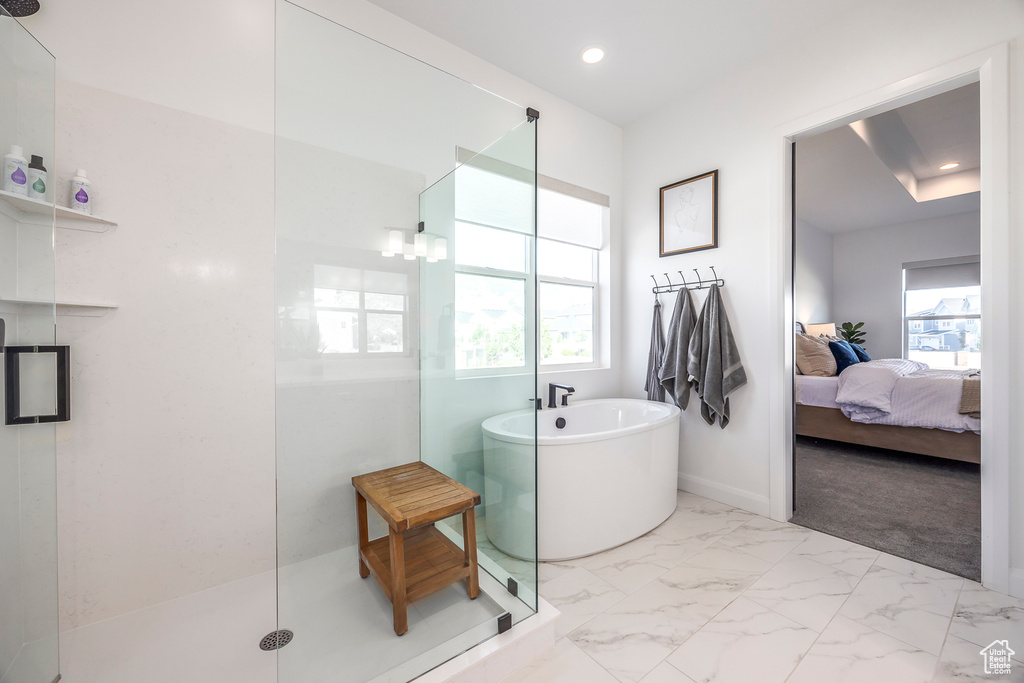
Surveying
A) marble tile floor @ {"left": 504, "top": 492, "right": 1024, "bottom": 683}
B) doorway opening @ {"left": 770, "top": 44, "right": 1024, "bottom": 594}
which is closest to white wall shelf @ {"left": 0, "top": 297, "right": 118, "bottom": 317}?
marble tile floor @ {"left": 504, "top": 492, "right": 1024, "bottom": 683}

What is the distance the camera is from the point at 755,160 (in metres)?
2.51

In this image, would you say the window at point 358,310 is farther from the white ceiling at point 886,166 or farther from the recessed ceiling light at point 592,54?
the white ceiling at point 886,166

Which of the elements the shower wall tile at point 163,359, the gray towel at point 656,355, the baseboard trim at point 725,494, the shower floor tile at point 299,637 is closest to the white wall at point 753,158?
the baseboard trim at point 725,494

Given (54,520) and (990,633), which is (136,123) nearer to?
(54,520)

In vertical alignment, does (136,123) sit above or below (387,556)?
above

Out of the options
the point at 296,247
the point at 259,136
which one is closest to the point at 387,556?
the point at 296,247

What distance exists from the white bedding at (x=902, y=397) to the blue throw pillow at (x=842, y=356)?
1.03 ft

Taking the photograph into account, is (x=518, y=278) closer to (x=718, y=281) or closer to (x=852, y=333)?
(x=718, y=281)

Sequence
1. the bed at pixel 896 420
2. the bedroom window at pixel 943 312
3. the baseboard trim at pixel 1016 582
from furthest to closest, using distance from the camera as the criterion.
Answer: the bedroom window at pixel 943 312 → the bed at pixel 896 420 → the baseboard trim at pixel 1016 582

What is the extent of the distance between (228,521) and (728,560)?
2.26m

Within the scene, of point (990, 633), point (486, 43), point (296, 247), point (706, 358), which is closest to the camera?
point (296, 247)

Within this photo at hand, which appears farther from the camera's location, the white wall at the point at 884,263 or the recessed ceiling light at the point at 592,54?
the white wall at the point at 884,263

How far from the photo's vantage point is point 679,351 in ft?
9.09

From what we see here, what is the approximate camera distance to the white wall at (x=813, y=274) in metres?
5.82
